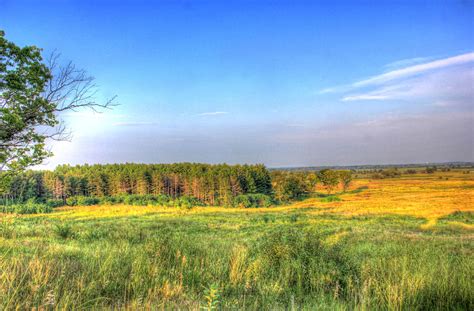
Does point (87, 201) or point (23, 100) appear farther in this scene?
point (87, 201)

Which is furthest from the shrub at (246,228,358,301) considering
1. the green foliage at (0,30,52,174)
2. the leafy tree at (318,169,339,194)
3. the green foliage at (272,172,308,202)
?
the leafy tree at (318,169,339,194)

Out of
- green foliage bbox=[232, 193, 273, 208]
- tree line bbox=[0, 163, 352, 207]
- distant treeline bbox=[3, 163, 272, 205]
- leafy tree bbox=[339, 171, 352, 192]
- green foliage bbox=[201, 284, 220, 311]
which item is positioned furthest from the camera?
leafy tree bbox=[339, 171, 352, 192]

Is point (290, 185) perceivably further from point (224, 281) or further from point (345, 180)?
point (224, 281)

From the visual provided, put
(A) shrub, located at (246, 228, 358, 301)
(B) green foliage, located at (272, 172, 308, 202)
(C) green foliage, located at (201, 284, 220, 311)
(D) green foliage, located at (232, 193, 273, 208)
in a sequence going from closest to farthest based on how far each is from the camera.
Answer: (C) green foliage, located at (201, 284, 220, 311) → (A) shrub, located at (246, 228, 358, 301) → (D) green foliage, located at (232, 193, 273, 208) → (B) green foliage, located at (272, 172, 308, 202)

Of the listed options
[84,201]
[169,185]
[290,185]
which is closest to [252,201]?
[290,185]

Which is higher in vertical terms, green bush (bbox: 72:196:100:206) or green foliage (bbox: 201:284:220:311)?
green foliage (bbox: 201:284:220:311)

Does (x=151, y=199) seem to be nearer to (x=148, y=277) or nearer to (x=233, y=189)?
(x=233, y=189)

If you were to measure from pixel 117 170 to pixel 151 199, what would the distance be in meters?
15.0

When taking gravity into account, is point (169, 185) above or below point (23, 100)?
below

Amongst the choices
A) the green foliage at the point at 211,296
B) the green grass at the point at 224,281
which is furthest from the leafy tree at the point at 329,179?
the green foliage at the point at 211,296

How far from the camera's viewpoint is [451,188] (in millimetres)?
52781

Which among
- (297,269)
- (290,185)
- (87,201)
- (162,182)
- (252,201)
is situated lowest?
(252,201)

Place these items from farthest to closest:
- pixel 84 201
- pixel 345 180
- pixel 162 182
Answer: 1. pixel 345 180
2. pixel 162 182
3. pixel 84 201

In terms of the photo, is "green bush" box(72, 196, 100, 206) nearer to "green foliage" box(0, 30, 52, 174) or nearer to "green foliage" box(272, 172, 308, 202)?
"green foliage" box(272, 172, 308, 202)
